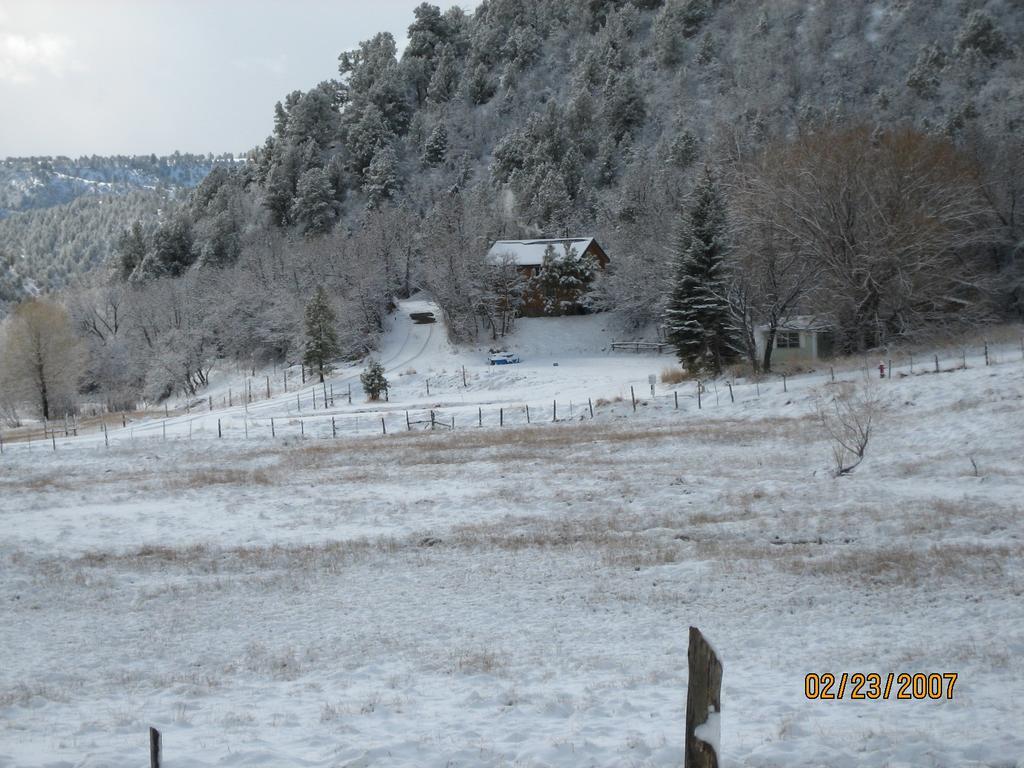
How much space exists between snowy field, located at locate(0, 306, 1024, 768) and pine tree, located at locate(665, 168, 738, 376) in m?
19.1

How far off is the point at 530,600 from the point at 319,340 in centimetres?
5142

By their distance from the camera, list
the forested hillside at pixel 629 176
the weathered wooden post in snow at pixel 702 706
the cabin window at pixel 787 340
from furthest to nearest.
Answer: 1. the cabin window at pixel 787 340
2. the forested hillside at pixel 629 176
3. the weathered wooden post in snow at pixel 702 706

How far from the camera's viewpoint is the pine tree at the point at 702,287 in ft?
163

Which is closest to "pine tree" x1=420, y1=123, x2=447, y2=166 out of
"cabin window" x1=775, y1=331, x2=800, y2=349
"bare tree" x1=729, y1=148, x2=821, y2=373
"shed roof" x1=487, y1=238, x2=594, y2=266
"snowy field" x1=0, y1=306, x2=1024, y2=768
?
"shed roof" x1=487, y1=238, x2=594, y2=266

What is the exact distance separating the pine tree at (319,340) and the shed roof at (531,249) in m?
17.2

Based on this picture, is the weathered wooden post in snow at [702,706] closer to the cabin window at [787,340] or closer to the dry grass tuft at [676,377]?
the dry grass tuft at [676,377]

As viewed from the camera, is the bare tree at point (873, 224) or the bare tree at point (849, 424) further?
the bare tree at point (873, 224)

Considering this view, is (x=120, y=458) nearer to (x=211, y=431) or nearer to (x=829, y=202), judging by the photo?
(x=211, y=431)

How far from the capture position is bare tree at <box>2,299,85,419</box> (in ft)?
218

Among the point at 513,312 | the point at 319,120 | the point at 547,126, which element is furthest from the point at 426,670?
the point at 319,120

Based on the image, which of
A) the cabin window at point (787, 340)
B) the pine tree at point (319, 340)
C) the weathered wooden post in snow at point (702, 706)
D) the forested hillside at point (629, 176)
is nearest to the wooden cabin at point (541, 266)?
the forested hillside at point (629, 176)

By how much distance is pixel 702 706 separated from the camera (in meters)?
5.39
